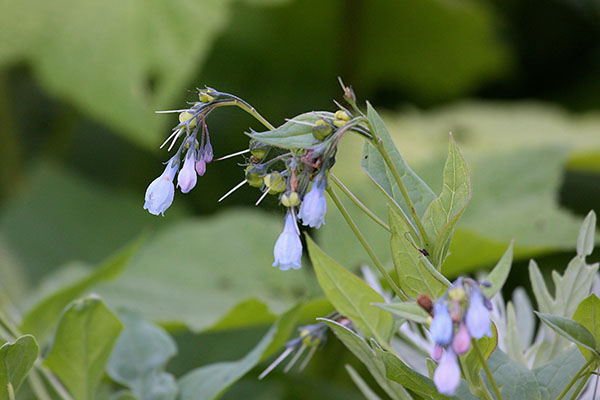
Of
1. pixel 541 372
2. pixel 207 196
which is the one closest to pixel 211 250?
pixel 207 196

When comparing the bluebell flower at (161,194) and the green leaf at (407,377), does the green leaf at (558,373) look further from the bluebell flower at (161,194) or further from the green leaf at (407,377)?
the bluebell flower at (161,194)

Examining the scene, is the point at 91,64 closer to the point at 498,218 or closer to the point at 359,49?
the point at 359,49

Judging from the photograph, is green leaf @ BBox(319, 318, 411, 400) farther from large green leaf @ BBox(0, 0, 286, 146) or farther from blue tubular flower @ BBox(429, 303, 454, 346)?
large green leaf @ BBox(0, 0, 286, 146)

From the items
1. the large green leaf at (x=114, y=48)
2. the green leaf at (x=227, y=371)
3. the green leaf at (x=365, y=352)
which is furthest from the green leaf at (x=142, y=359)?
the large green leaf at (x=114, y=48)

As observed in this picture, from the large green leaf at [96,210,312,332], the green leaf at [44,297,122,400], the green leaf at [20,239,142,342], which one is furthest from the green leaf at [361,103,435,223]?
the large green leaf at [96,210,312,332]

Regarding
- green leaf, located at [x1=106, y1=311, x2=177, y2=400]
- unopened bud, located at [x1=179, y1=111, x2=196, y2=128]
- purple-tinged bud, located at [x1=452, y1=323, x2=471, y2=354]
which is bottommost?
green leaf, located at [x1=106, y1=311, x2=177, y2=400]

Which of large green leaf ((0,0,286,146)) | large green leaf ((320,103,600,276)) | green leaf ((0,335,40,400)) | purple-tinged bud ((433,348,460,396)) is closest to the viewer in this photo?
purple-tinged bud ((433,348,460,396))

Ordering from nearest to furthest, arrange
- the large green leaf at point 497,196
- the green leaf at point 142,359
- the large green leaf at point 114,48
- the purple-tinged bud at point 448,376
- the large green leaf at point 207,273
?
the purple-tinged bud at point 448,376 < the green leaf at point 142,359 < the large green leaf at point 497,196 < the large green leaf at point 207,273 < the large green leaf at point 114,48
